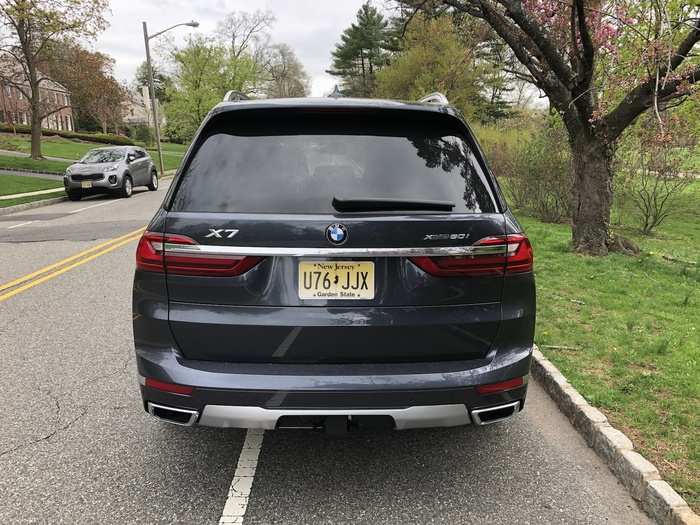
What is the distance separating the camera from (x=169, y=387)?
100 inches

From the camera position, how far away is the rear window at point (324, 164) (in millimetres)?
2600

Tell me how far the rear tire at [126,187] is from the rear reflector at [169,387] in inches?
690

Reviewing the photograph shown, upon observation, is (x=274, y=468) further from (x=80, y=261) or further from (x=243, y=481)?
(x=80, y=261)

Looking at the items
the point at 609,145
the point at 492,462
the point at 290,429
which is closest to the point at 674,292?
the point at 609,145

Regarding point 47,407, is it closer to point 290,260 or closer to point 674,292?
point 290,260

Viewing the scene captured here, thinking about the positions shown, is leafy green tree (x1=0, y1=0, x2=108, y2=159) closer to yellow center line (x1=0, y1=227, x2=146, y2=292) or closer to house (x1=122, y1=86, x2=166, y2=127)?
house (x1=122, y1=86, x2=166, y2=127)

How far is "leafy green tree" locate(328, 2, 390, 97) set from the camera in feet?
196

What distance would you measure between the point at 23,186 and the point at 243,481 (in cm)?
2070

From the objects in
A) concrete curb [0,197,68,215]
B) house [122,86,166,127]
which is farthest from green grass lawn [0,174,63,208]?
house [122,86,166,127]

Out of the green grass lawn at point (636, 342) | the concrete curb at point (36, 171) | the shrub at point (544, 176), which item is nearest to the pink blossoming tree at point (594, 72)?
the green grass lawn at point (636, 342)

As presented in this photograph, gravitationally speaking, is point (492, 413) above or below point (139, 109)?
below

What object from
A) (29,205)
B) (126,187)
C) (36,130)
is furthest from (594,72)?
(36,130)

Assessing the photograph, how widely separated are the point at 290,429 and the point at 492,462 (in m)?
1.33

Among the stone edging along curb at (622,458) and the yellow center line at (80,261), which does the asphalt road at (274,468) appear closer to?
the stone edging along curb at (622,458)
